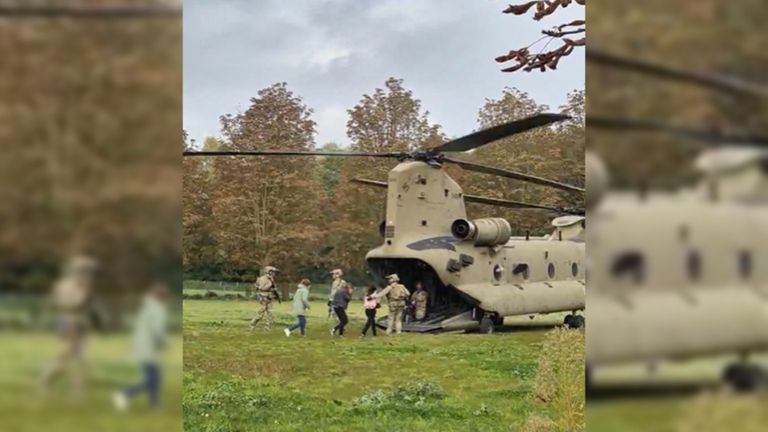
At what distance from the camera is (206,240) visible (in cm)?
510

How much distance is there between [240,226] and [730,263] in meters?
4.67

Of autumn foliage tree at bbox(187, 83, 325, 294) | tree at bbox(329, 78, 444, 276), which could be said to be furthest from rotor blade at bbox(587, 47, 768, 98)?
autumn foliage tree at bbox(187, 83, 325, 294)

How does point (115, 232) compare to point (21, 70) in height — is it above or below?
below

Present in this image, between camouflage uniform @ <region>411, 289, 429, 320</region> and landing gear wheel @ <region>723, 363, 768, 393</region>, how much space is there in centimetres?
510

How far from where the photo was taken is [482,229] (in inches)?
230

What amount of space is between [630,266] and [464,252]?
5.30 m

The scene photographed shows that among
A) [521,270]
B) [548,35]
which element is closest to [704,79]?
[548,35]

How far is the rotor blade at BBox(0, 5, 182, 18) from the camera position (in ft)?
3.09

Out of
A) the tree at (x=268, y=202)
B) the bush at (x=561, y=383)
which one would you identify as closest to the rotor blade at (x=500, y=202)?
the tree at (x=268, y=202)

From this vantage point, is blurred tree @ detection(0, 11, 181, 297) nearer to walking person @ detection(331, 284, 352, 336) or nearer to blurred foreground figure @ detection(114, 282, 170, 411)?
blurred foreground figure @ detection(114, 282, 170, 411)

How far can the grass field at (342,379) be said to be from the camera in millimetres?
4758

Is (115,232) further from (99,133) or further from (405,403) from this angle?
(405,403)

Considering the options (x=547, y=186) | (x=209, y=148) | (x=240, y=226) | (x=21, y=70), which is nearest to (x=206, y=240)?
(x=240, y=226)

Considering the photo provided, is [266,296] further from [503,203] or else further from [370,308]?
[503,203]
